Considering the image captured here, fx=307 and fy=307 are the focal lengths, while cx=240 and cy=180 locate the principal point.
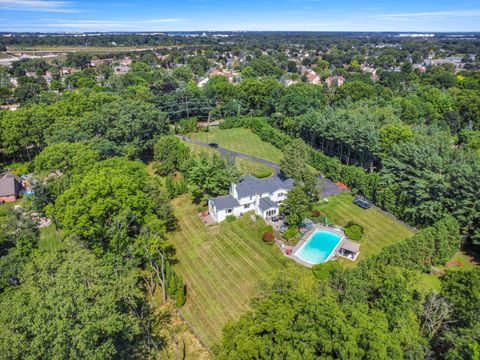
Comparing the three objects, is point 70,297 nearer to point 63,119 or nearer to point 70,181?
point 70,181

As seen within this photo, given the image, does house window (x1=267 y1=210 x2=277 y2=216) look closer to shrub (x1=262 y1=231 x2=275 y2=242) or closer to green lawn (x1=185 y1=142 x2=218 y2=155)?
shrub (x1=262 y1=231 x2=275 y2=242)

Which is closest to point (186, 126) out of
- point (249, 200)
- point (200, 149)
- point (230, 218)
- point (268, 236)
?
point (200, 149)

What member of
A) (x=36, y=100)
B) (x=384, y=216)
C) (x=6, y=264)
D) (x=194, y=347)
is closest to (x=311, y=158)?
(x=384, y=216)

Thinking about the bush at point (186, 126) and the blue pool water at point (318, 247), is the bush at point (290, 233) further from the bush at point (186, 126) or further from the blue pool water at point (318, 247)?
the bush at point (186, 126)

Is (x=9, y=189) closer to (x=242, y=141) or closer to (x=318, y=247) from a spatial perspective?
(x=242, y=141)

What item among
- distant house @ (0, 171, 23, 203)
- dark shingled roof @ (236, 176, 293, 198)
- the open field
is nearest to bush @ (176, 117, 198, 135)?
the open field

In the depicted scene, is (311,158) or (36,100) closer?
(311,158)
